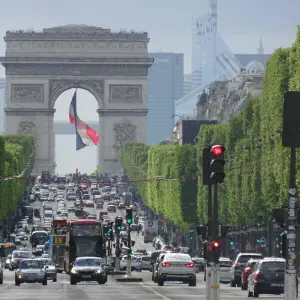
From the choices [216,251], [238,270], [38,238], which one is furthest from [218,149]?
[38,238]

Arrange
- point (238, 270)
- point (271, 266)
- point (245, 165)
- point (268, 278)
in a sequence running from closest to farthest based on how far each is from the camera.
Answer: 1. point (268, 278)
2. point (271, 266)
3. point (238, 270)
4. point (245, 165)

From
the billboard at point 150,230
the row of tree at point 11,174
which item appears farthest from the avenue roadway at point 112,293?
the billboard at point 150,230

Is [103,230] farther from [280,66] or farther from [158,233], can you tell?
[158,233]

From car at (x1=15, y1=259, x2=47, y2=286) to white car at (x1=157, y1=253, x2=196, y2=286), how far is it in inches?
229

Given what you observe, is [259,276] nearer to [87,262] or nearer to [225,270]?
[87,262]

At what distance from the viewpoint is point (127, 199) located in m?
192

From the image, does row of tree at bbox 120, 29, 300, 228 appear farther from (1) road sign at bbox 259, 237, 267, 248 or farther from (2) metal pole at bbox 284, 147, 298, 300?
(2) metal pole at bbox 284, 147, 298, 300

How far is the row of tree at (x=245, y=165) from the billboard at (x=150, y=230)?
1.47 m

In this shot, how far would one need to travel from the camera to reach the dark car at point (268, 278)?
5231cm

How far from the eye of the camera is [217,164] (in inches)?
1492

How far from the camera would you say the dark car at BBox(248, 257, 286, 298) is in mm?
52312

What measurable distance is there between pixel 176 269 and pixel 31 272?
23.9 feet

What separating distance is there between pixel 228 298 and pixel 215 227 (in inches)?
412

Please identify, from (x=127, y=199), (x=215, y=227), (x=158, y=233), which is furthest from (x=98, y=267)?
(x=127, y=199)
